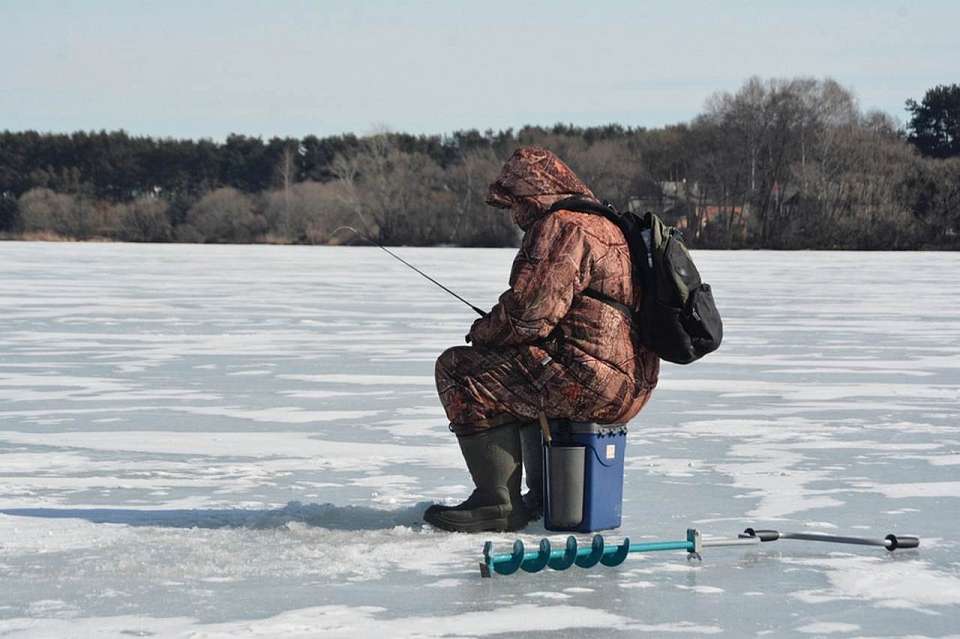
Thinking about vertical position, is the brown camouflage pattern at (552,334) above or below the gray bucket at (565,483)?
above

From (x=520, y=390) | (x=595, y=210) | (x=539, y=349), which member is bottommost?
(x=520, y=390)

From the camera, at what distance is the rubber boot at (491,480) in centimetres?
547

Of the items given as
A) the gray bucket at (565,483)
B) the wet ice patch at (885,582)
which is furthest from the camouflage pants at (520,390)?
the wet ice patch at (885,582)

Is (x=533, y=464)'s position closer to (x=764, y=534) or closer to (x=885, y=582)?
(x=764, y=534)

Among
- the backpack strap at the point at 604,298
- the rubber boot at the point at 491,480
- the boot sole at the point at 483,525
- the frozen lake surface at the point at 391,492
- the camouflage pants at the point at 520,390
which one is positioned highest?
the backpack strap at the point at 604,298

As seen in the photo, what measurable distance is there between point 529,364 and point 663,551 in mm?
785

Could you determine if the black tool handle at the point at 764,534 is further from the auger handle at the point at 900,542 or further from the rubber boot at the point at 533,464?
the rubber boot at the point at 533,464

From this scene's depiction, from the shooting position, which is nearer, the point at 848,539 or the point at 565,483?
the point at 848,539

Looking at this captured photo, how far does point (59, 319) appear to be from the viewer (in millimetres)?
16453

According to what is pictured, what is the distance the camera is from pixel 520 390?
5391mm

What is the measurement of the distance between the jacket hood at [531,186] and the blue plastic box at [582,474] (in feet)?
2.46

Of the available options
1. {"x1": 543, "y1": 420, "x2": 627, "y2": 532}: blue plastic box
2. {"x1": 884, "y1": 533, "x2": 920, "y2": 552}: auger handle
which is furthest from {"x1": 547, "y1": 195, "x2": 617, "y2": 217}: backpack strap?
{"x1": 884, "y1": 533, "x2": 920, "y2": 552}: auger handle

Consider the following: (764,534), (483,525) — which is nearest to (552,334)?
(483,525)

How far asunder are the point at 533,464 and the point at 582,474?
29 cm
